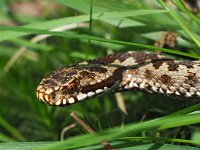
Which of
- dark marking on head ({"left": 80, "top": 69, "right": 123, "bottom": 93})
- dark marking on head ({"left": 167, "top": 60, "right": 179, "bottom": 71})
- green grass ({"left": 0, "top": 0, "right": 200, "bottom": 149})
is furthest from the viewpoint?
dark marking on head ({"left": 167, "top": 60, "right": 179, "bottom": 71})

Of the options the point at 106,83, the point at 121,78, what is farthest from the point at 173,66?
the point at 106,83

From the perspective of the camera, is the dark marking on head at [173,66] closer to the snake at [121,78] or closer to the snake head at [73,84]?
the snake at [121,78]

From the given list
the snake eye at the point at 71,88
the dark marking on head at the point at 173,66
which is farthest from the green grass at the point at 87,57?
the snake eye at the point at 71,88

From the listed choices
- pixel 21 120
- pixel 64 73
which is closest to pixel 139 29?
pixel 64 73

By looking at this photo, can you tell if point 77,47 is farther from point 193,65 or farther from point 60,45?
point 193,65

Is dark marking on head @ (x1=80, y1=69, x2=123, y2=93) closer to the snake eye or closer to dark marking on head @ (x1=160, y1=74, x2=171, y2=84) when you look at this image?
the snake eye

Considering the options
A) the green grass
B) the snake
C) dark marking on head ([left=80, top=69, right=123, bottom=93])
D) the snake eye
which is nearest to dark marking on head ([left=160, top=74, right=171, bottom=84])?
the snake

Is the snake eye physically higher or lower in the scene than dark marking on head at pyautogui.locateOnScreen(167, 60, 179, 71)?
lower

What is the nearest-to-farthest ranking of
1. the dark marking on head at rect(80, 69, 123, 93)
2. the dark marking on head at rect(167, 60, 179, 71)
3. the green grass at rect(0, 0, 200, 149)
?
the green grass at rect(0, 0, 200, 149), the dark marking on head at rect(80, 69, 123, 93), the dark marking on head at rect(167, 60, 179, 71)
